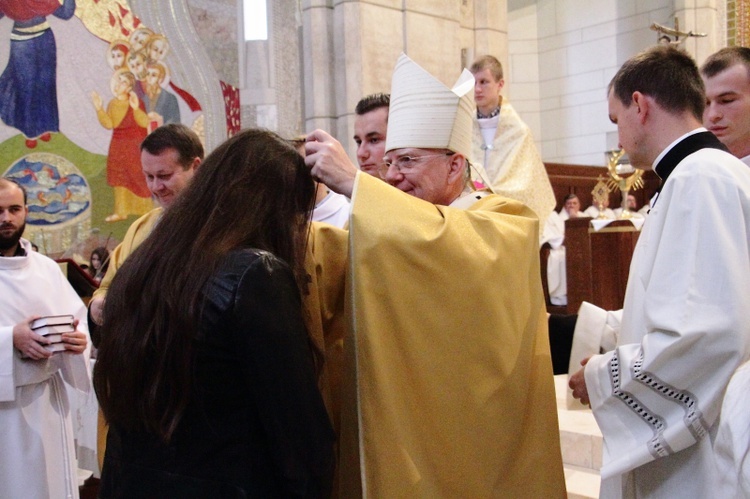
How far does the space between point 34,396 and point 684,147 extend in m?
2.97

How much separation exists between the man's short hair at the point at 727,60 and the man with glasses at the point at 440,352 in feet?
3.40

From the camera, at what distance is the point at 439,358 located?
1.89 metres

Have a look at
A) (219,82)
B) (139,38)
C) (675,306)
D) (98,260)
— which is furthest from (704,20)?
(675,306)

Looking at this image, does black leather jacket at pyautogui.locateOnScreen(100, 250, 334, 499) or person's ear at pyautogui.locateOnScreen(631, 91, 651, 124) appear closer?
black leather jacket at pyautogui.locateOnScreen(100, 250, 334, 499)

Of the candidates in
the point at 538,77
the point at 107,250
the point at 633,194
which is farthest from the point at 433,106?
the point at 538,77

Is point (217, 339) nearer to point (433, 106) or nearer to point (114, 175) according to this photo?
point (433, 106)

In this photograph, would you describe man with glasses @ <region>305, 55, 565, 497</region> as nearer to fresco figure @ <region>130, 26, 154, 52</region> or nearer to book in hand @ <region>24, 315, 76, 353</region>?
book in hand @ <region>24, 315, 76, 353</region>

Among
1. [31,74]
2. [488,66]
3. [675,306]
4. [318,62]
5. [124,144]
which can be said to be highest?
[318,62]

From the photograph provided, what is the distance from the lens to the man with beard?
3.22 meters

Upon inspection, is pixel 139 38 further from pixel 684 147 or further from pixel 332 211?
pixel 684 147

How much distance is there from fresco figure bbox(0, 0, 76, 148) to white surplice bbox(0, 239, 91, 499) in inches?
94.9

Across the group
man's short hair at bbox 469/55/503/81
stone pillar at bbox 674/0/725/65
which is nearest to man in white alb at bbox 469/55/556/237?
man's short hair at bbox 469/55/503/81

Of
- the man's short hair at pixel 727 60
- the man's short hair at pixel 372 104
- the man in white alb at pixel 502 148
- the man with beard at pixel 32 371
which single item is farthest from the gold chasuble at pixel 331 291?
the man in white alb at pixel 502 148

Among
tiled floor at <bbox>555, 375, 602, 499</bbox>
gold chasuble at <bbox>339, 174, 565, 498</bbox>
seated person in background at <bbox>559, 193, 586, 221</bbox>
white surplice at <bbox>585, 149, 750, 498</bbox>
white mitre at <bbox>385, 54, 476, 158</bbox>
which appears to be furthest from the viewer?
seated person in background at <bbox>559, 193, 586, 221</bbox>
